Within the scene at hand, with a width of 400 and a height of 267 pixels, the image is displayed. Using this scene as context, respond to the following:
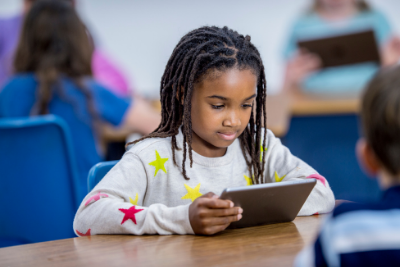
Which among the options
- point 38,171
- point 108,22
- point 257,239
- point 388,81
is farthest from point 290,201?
point 108,22

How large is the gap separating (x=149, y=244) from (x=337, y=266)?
362mm

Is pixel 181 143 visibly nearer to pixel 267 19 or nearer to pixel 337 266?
pixel 337 266

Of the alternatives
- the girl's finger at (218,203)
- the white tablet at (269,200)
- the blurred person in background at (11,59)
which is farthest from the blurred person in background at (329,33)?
the girl's finger at (218,203)

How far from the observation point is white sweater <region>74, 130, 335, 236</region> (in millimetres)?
905

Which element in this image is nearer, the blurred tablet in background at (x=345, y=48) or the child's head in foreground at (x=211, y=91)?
the child's head in foreground at (x=211, y=91)

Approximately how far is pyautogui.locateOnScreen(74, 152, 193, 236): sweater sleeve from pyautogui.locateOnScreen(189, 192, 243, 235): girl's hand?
0.10ft

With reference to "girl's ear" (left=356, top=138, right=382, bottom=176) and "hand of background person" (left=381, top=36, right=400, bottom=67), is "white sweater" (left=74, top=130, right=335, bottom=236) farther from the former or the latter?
"hand of background person" (left=381, top=36, right=400, bottom=67)

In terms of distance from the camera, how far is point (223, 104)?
1.10m

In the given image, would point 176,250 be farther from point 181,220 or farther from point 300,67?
point 300,67

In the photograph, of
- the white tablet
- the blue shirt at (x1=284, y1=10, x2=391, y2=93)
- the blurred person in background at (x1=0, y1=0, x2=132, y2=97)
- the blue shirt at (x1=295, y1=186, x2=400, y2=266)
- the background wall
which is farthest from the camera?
the background wall

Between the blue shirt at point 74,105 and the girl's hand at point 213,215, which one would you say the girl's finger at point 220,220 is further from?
the blue shirt at point 74,105

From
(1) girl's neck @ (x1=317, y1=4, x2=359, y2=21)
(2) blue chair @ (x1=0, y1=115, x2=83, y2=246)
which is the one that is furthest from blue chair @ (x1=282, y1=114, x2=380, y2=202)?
(2) blue chair @ (x1=0, y1=115, x2=83, y2=246)

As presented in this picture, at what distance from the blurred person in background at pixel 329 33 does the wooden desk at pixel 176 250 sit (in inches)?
97.5

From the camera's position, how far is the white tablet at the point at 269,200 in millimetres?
827
